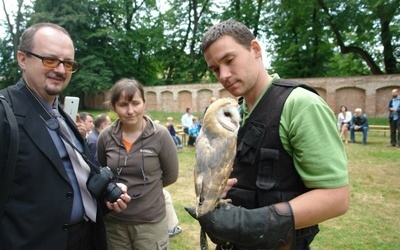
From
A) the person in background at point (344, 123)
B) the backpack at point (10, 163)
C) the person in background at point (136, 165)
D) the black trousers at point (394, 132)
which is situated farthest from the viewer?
the person in background at point (344, 123)

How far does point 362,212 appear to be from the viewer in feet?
16.7

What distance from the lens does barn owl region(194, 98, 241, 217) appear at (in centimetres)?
134

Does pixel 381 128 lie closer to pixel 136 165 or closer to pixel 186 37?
→ pixel 136 165

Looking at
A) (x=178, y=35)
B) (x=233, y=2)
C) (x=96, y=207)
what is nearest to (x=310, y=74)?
(x=233, y=2)

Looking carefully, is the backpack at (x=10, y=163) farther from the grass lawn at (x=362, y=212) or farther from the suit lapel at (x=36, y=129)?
the grass lawn at (x=362, y=212)

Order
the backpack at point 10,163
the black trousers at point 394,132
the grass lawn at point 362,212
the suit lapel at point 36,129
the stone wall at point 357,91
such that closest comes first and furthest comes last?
the backpack at point 10,163, the suit lapel at point 36,129, the grass lawn at point 362,212, the black trousers at point 394,132, the stone wall at point 357,91

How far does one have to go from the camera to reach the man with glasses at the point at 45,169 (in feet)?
5.36

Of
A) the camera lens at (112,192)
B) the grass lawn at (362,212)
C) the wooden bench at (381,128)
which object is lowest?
the grass lawn at (362,212)

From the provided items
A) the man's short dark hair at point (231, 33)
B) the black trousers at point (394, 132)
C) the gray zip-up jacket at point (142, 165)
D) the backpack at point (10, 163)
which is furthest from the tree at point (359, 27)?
the backpack at point (10, 163)

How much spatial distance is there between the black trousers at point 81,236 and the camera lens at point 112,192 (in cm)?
24

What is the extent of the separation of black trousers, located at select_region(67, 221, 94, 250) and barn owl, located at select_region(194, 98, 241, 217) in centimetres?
102

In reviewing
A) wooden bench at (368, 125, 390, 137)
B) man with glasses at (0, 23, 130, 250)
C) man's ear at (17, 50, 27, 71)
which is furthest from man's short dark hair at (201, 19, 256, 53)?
wooden bench at (368, 125, 390, 137)

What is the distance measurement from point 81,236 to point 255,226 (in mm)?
1279

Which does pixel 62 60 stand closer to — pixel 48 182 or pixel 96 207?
pixel 48 182
